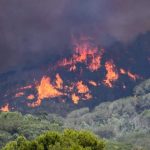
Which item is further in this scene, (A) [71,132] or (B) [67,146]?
(A) [71,132]

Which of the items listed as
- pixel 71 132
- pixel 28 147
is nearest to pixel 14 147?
pixel 28 147

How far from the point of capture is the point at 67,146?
3511 inches

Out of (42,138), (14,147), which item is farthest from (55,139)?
(14,147)

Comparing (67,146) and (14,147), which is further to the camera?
(14,147)

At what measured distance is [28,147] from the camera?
9462cm

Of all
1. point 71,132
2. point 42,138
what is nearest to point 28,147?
point 42,138

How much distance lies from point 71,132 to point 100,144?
6.45 m

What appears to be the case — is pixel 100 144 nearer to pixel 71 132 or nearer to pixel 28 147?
pixel 71 132

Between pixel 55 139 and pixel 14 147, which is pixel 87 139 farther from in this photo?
pixel 14 147

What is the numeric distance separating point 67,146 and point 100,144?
1130 centimetres

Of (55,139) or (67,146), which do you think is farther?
(55,139)

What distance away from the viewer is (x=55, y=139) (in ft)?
314

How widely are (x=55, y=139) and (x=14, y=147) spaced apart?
28.5 ft

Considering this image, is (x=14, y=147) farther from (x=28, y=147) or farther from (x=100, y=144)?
(x=100, y=144)
